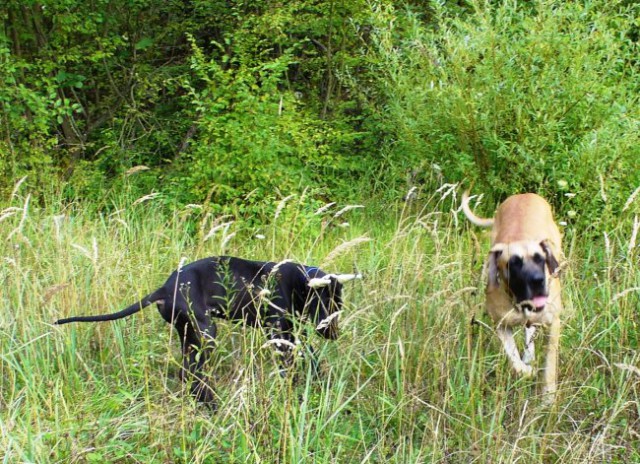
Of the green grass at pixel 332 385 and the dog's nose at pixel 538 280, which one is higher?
the dog's nose at pixel 538 280

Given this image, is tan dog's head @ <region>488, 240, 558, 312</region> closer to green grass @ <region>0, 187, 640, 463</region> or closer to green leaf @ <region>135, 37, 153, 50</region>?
green grass @ <region>0, 187, 640, 463</region>

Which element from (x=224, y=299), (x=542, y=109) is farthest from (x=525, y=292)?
(x=542, y=109)

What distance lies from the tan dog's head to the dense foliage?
58cm

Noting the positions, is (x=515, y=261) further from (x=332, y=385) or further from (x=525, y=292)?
(x=332, y=385)

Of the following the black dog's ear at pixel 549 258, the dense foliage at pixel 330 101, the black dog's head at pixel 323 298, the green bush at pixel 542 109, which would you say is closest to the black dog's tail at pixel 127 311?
the black dog's head at pixel 323 298

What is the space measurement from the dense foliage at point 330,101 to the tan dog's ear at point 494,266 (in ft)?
2.22

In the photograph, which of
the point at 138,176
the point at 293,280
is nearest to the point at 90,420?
the point at 293,280

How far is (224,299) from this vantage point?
4000 millimetres

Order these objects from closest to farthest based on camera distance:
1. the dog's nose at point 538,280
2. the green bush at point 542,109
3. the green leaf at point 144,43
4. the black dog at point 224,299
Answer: the black dog at point 224,299
the dog's nose at point 538,280
the green bush at point 542,109
the green leaf at point 144,43

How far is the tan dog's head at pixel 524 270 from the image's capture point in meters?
4.11

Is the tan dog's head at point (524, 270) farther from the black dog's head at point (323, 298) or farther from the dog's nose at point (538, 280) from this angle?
the black dog's head at point (323, 298)

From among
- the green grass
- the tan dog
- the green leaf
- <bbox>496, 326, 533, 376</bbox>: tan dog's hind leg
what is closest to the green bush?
the green grass

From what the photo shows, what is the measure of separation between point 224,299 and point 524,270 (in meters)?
1.54

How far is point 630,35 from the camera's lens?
28.8 ft
